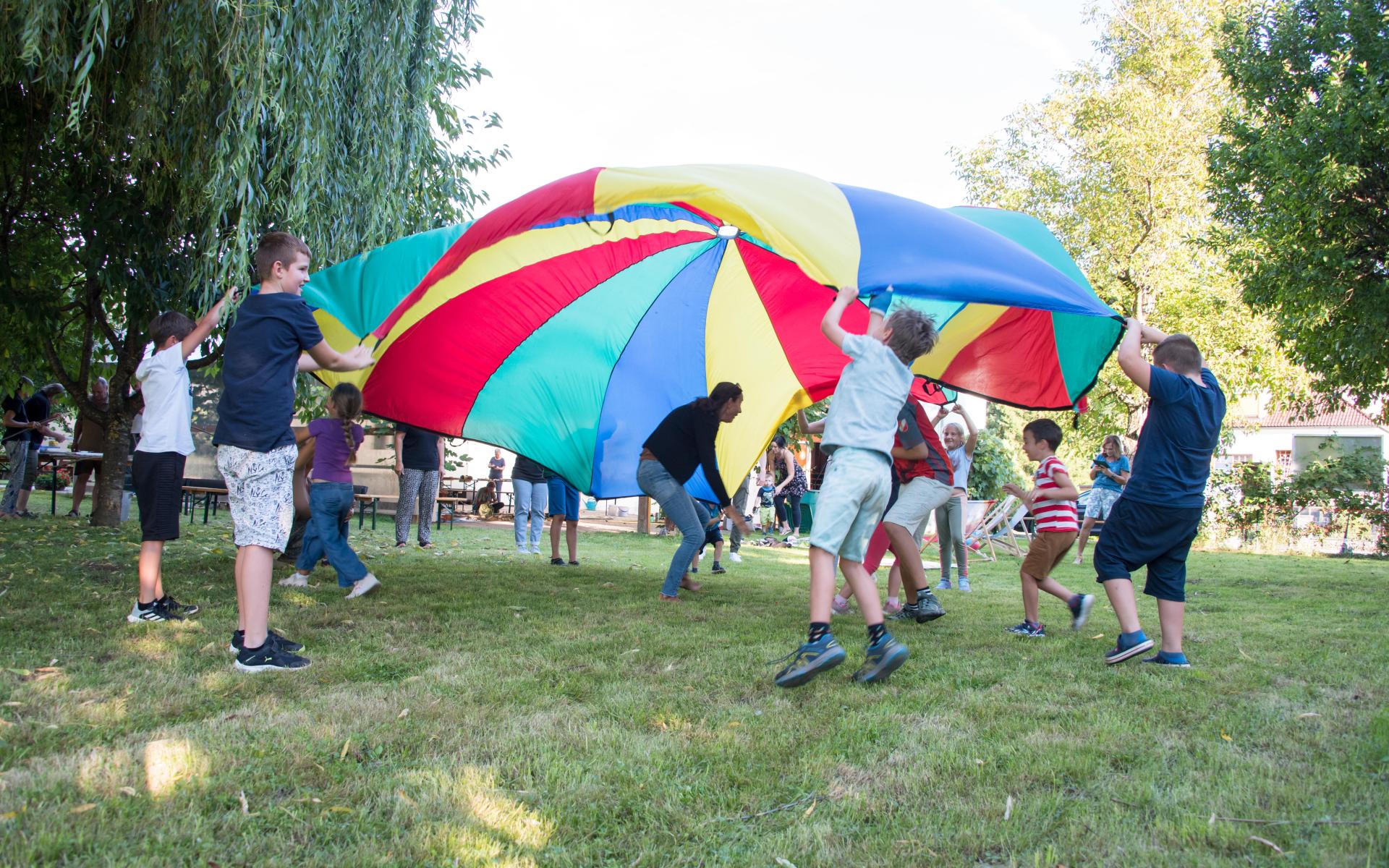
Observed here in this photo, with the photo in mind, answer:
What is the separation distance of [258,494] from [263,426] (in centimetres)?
30

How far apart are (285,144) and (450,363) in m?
1.95

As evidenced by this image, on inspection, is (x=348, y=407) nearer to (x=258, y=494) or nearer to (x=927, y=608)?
(x=258, y=494)

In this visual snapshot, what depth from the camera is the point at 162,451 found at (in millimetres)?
5059

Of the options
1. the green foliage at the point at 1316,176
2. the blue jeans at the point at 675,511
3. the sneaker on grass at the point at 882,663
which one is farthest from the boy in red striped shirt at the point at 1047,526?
the green foliage at the point at 1316,176

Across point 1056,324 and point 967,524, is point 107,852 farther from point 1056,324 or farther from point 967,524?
point 967,524

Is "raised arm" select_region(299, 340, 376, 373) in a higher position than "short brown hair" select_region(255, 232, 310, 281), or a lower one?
lower

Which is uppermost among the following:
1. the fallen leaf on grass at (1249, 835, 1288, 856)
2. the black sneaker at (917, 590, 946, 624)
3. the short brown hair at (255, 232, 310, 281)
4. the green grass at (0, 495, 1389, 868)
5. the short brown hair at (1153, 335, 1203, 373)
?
the short brown hair at (255, 232, 310, 281)

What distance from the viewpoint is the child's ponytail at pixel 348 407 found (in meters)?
6.30

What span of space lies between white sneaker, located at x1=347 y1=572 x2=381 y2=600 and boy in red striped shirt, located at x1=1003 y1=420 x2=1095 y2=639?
13.6 feet

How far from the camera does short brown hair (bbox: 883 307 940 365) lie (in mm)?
4133

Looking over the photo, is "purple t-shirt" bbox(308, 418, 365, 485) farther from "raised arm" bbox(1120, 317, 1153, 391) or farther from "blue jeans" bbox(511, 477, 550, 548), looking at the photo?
"raised arm" bbox(1120, 317, 1153, 391)

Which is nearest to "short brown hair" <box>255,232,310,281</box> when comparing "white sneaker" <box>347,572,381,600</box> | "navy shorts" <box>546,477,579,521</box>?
"white sneaker" <box>347,572,381,600</box>

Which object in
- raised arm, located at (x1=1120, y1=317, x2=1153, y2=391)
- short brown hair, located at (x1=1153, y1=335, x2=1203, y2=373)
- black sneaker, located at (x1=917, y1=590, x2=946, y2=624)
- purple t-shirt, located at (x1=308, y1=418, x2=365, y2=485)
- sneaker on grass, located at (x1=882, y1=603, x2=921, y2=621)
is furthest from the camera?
purple t-shirt, located at (x1=308, y1=418, x2=365, y2=485)

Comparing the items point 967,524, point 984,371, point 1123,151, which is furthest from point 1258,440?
point 984,371
